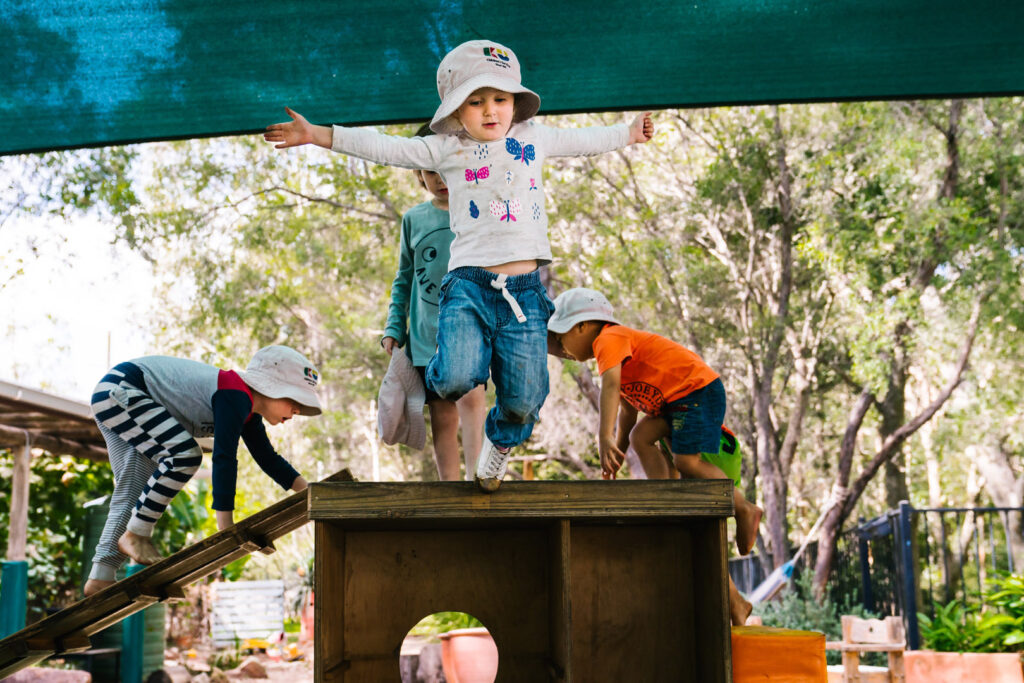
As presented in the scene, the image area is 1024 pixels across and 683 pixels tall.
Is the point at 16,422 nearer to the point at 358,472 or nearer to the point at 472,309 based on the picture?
the point at 472,309

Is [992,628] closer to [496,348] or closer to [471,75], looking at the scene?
[496,348]

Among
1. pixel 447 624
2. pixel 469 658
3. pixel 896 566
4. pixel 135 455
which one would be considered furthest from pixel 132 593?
pixel 447 624

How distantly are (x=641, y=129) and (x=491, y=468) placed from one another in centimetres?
156

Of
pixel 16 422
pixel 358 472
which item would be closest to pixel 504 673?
pixel 16 422

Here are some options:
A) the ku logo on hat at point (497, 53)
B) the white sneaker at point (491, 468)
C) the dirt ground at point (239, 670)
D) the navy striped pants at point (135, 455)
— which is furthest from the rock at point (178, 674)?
the ku logo on hat at point (497, 53)

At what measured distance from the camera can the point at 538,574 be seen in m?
3.77

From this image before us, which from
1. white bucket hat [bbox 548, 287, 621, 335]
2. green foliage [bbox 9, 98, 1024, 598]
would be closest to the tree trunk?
green foliage [bbox 9, 98, 1024, 598]

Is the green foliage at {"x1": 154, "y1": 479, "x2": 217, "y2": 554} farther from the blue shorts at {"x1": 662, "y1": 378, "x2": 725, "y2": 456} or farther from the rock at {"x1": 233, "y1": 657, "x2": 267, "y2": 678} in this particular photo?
the blue shorts at {"x1": 662, "y1": 378, "x2": 725, "y2": 456}

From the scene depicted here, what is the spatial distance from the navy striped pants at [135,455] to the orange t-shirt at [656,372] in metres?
1.95

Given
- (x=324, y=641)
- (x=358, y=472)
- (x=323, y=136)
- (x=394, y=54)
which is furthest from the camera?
(x=358, y=472)

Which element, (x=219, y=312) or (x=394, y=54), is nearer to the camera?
(x=394, y=54)

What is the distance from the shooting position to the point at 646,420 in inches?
174

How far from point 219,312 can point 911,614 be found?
37.5 feet

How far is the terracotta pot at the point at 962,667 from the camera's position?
751 centimetres
